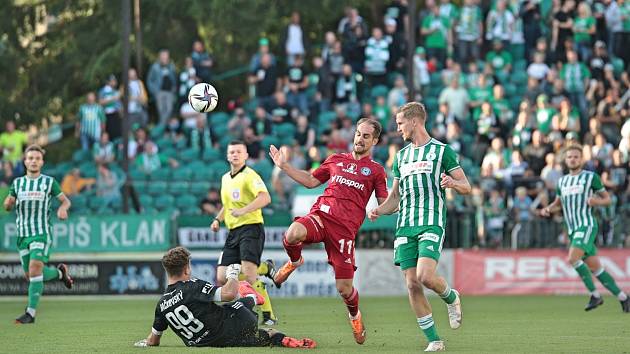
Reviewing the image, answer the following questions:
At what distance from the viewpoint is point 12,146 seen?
26.4m

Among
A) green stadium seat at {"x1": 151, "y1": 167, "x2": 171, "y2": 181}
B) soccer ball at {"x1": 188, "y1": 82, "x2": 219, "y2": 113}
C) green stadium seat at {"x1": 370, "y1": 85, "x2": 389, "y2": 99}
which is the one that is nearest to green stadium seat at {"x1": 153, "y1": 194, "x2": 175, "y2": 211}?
green stadium seat at {"x1": 151, "y1": 167, "x2": 171, "y2": 181}

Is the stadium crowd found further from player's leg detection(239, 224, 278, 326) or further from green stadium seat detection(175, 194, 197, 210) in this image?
player's leg detection(239, 224, 278, 326)

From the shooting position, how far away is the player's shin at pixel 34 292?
1698 cm

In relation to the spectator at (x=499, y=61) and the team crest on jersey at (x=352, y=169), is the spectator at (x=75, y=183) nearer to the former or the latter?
the spectator at (x=499, y=61)

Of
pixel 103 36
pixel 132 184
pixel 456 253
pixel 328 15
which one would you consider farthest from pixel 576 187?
pixel 103 36

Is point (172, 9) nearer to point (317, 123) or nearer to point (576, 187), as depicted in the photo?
point (317, 123)

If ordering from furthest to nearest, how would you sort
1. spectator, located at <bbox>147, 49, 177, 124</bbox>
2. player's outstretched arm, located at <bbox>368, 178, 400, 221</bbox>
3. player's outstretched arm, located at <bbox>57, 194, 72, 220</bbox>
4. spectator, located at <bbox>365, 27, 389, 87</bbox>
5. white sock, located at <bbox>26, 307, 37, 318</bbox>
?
spectator, located at <bbox>365, 27, 389, 87</bbox> < spectator, located at <bbox>147, 49, 177, 124</bbox> < white sock, located at <bbox>26, 307, 37, 318</bbox> < player's outstretched arm, located at <bbox>57, 194, 72, 220</bbox> < player's outstretched arm, located at <bbox>368, 178, 400, 221</bbox>

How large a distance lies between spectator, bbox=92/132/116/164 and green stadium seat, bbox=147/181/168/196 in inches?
45.9

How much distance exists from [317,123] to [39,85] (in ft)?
26.0

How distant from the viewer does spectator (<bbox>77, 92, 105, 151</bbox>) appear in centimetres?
2706

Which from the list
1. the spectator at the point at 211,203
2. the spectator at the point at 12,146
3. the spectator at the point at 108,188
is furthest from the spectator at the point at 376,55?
the spectator at the point at 12,146

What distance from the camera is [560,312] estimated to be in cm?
1872

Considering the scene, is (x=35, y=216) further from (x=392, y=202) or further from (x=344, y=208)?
(x=392, y=202)

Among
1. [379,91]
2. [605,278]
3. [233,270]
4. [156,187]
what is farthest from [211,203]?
[233,270]
